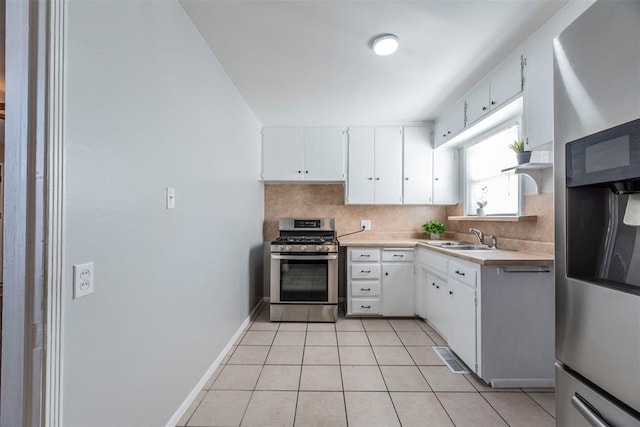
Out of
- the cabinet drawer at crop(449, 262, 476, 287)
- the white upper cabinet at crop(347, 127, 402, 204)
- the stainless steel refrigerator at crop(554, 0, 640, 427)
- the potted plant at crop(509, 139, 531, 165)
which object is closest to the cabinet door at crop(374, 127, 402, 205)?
the white upper cabinet at crop(347, 127, 402, 204)

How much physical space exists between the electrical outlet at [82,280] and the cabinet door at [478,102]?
2853 mm

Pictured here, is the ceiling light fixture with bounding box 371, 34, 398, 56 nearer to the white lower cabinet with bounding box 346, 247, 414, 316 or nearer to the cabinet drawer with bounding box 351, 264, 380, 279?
the white lower cabinet with bounding box 346, 247, 414, 316

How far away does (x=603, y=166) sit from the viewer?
2.43ft

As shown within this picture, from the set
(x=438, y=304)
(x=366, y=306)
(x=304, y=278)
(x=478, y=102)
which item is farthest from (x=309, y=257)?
(x=478, y=102)

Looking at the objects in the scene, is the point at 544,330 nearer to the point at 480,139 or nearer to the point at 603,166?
the point at 603,166

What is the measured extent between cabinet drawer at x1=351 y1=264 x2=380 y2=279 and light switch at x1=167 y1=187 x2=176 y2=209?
7.16 ft

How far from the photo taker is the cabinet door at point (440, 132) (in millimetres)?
3219

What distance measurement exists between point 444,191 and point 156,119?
3.23 metres

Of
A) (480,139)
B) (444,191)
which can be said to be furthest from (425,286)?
(480,139)

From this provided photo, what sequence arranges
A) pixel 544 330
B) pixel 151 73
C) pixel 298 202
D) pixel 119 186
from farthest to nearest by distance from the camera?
pixel 298 202
pixel 544 330
pixel 151 73
pixel 119 186

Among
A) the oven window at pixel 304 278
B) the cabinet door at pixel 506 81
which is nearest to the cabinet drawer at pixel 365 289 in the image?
the oven window at pixel 304 278

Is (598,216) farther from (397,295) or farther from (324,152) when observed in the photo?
(324,152)

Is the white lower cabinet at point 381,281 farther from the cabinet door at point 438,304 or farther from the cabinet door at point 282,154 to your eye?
the cabinet door at point 282,154

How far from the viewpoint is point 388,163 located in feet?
11.8
